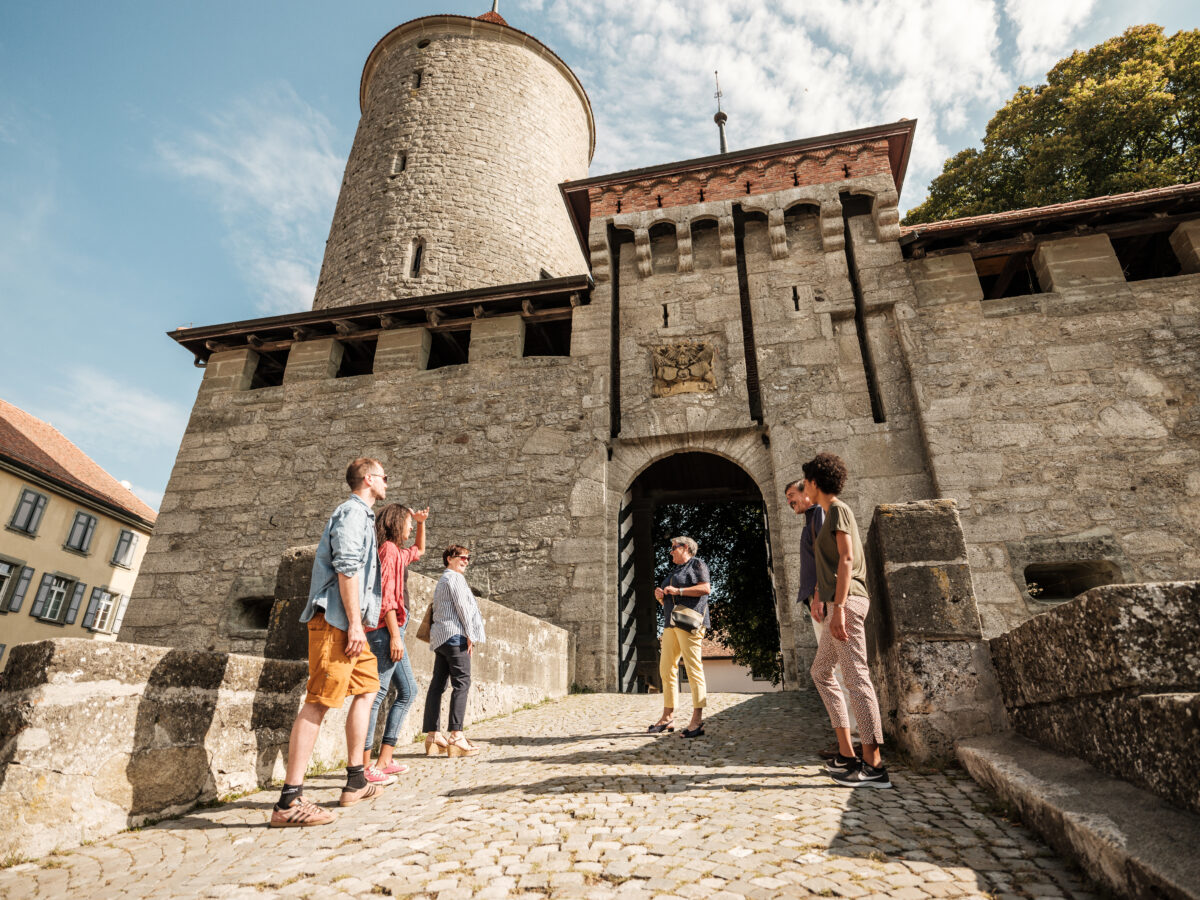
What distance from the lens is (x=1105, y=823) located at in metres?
1.88

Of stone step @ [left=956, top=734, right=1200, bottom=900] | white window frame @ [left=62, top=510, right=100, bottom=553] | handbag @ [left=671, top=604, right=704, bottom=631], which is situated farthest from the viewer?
white window frame @ [left=62, top=510, right=100, bottom=553]

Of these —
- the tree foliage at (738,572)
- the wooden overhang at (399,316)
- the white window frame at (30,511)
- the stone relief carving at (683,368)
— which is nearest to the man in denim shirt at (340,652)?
the stone relief carving at (683,368)

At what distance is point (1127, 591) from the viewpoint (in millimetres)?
2174

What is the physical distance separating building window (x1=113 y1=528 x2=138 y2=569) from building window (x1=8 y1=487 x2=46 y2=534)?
11.1ft

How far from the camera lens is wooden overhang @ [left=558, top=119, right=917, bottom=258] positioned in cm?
943

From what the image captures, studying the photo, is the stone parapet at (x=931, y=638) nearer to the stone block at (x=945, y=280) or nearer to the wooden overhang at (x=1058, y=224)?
the stone block at (x=945, y=280)

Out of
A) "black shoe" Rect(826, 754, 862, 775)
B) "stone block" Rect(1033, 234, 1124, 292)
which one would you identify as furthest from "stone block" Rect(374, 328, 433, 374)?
"stone block" Rect(1033, 234, 1124, 292)

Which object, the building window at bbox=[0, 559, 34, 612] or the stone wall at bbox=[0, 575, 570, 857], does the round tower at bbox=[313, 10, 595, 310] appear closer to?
the stone wall at bbox=[0, 575, 570, 857]

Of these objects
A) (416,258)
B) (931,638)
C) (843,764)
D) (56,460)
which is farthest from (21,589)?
(931,638)

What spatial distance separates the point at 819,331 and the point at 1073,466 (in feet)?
10.8

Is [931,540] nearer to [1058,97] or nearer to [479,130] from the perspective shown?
[479,130]

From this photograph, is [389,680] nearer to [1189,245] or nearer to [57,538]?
[1189,245]

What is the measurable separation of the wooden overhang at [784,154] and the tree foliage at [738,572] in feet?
23.1

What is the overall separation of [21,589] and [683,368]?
21471mm
